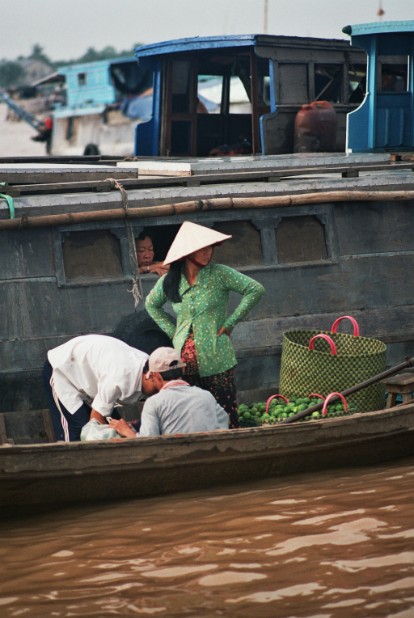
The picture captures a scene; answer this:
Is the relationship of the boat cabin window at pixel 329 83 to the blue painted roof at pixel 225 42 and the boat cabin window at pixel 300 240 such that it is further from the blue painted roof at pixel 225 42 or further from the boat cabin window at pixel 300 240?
the boat cabin window at pixel 300 240

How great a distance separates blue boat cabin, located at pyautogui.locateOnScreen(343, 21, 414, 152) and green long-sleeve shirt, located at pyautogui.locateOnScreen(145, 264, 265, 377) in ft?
16.3

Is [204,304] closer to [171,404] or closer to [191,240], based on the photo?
[191,240]

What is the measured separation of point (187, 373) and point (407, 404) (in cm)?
169

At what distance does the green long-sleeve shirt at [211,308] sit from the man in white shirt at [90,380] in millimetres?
520

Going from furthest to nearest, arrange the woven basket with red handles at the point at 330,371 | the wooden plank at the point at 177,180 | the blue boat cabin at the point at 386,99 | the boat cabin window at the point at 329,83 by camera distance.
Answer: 1. the boat cabin window at the point at 329,83
2. the blue boat cabin at the point at 386,99
3. the wooden plank at the point at 177,180
4. the woven basket with red handles at the point at 330,371

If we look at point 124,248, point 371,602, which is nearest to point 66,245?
point 124,248

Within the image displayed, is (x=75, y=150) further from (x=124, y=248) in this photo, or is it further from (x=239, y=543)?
(x=239, y=543)

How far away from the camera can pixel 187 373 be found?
7203mm

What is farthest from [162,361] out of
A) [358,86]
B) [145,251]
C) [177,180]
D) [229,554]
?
[358,86]

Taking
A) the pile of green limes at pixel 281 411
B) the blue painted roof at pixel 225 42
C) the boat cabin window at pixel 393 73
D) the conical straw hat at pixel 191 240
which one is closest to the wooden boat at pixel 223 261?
the pile of green limes at pixel 281 411

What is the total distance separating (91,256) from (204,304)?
158 cm

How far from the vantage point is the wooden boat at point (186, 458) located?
6.45 meters

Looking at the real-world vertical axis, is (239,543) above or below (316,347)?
below

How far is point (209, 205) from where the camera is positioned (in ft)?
27.8
